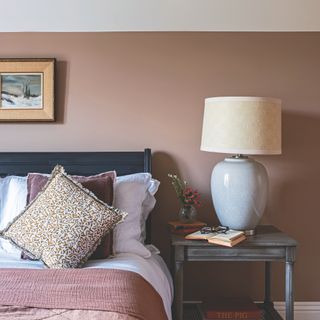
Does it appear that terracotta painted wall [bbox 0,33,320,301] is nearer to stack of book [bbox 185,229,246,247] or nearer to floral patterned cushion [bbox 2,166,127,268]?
stack of book [bbox 185,229,246,247]

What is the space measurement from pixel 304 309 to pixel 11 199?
6.71 feet

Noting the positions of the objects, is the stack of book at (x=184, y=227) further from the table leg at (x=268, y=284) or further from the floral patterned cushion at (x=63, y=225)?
the table leg at (x=268, y=284)

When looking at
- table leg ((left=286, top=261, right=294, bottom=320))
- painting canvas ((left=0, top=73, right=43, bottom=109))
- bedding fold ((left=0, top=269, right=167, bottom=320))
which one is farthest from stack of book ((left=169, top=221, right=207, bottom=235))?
painting canvas ((left=0, top=73, right=43, bottom=109))

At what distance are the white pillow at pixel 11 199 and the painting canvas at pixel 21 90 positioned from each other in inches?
21.3

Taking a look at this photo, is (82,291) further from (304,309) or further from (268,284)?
(304,309)

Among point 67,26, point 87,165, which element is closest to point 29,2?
point 67,26

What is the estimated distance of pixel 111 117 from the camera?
2998 millimetres

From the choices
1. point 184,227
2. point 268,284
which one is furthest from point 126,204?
point 268,284

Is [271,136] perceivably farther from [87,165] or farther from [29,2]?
[29,2]

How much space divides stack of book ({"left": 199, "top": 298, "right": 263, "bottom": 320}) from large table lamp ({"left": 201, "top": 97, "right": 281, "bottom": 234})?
0.48 metres

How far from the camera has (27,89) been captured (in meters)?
2.97

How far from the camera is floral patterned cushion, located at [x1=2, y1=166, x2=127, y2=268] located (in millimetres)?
2158

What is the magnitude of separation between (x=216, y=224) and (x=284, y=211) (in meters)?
0.47

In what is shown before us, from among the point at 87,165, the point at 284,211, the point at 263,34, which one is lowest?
the point at 284,211
